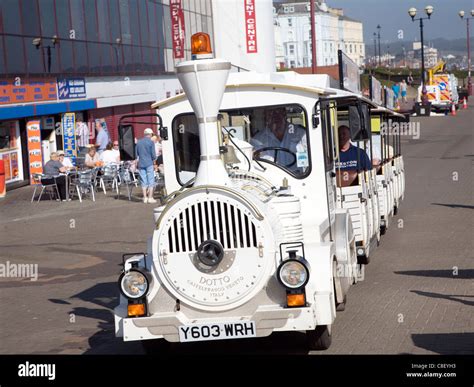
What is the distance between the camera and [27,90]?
28344 millimetres

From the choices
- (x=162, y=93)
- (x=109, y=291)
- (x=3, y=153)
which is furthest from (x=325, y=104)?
(x=162, y=93)

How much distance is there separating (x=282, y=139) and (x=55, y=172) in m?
14.6

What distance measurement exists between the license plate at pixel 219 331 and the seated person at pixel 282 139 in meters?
2.55

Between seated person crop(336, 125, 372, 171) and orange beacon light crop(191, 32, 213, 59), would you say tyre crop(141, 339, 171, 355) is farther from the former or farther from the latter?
seated person crop(336, 125, 372, 171)

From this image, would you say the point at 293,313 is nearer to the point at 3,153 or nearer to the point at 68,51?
the point at 3,153

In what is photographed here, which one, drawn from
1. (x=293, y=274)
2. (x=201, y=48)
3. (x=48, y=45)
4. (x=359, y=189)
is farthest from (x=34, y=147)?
(x=293, y=274)

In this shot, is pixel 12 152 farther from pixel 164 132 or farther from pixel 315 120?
pixel 315 120

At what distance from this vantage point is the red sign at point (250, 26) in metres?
46.5

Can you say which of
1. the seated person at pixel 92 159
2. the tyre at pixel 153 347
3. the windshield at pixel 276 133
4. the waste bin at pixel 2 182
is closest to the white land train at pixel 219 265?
the tyre at pixel 153 347

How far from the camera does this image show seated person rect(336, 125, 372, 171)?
13373mm

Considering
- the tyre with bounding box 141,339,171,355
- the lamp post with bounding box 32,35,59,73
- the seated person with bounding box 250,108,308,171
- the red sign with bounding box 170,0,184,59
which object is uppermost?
the red sign with bounding box 170,0,184,59

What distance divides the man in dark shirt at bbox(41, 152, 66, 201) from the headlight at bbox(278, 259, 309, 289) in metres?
16.4

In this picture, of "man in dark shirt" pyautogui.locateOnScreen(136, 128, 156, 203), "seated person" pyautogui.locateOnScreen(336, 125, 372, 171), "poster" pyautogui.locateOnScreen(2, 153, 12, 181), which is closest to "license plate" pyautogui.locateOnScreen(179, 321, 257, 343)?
"seated person" pyautogui.locateOnScreen(336, 125, 372, 171)

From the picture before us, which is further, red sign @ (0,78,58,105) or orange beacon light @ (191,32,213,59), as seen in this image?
red sign @ (0,78,58,105)
